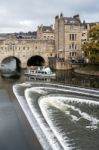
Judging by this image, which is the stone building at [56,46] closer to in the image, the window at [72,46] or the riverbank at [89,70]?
the window at [72,46]

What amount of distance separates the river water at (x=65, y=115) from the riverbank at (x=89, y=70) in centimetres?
1920

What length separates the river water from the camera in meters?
25.0

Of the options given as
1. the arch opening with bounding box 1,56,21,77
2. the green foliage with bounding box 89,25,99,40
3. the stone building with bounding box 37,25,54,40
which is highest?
the stone building with bounding box 37,25,54,40

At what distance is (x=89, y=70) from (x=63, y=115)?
3889cm

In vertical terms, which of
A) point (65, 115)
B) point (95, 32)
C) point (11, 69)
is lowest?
point (65, 115)

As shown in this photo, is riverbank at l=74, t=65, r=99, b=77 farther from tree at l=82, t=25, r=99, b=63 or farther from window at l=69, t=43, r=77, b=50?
window at l=69, t=43, r=77, b=50

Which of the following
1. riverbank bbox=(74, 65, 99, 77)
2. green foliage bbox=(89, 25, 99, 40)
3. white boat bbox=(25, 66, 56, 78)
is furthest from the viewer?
green foliage bbox=(89, 25, 99, 40)

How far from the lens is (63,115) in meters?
32.0

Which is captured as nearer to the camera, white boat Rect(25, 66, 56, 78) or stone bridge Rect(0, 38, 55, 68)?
white boat Rect(25, 66, 56, 78)

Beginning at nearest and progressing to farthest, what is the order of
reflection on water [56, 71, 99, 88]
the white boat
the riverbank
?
reflection on water [56, 71, 99, 88] < the white boat < the riverbank

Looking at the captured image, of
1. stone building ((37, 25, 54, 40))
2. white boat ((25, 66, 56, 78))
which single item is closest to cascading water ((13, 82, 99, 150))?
white boat ((25, 66, 56, 78))

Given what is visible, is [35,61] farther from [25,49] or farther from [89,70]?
[89,70]

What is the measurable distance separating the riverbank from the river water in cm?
1920

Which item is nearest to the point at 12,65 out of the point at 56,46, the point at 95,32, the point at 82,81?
the point at 56,46
